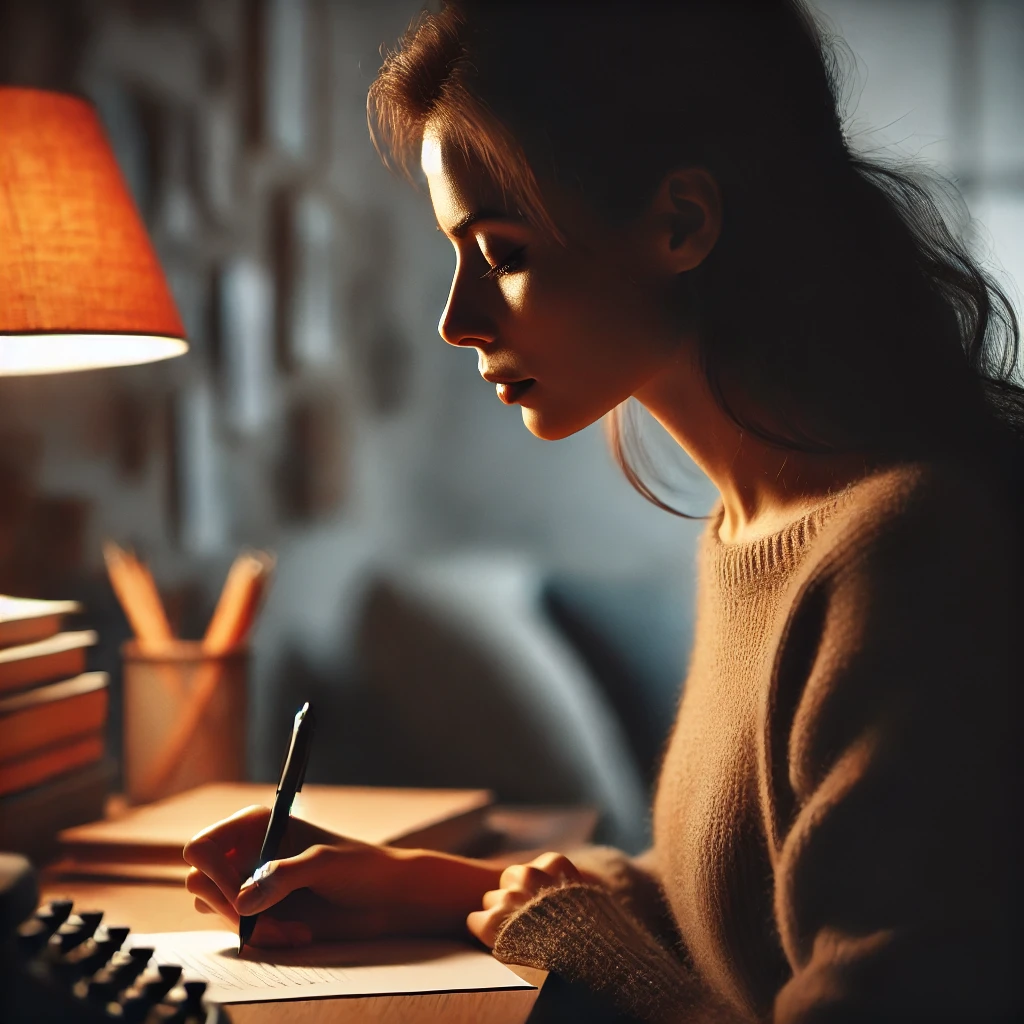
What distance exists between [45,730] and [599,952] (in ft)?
1.62

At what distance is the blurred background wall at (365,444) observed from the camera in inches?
64.6

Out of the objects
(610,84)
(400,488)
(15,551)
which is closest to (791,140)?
(610,84)

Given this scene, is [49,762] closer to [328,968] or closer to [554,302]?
[328,968]

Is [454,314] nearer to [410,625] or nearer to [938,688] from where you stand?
[938,688]

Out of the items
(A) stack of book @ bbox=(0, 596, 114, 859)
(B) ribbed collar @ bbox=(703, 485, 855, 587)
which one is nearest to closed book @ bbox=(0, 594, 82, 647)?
(A) stack of book @ bbox=(0, 596, 114, 859)

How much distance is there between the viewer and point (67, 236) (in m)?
0.88

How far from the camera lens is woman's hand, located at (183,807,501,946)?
688 millimetres

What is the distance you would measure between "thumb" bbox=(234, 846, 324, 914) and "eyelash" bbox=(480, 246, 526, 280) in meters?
0.35

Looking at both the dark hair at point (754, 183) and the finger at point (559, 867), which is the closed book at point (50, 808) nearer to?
the finger at point (559, 867)

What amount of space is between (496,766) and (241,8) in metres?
1.17

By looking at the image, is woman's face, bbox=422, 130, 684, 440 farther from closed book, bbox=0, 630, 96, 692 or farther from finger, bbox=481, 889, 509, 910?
closed book, bbox=0, 630, 96, 692

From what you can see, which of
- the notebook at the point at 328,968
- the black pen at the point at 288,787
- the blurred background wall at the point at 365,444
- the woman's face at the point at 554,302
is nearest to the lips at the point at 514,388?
the woman's face at the point at 554,302

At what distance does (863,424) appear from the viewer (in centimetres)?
62

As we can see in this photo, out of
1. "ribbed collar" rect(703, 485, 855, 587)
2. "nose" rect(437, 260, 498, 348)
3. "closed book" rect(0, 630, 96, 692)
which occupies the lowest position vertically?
"closed book" rect(0, 630, 96, 692)
